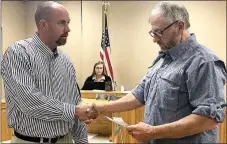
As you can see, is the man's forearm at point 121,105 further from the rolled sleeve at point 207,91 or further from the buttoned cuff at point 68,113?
the rolled sleeve at point 207,91

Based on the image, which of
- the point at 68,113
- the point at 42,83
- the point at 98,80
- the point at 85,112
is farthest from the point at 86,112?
the point at 98,80

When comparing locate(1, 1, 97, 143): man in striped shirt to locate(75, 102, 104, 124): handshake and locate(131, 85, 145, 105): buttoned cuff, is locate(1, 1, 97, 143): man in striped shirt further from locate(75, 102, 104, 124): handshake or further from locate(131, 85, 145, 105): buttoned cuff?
locate(131, 85, 145, 105): buttoned cuff

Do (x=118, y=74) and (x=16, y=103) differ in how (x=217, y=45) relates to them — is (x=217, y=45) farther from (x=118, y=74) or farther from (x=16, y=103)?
(x=16, y=103)

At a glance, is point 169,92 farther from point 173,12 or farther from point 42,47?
point 42,47

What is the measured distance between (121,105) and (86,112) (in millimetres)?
400

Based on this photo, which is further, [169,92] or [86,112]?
[86,112]

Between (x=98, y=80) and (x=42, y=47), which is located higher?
(x=42, y=47)

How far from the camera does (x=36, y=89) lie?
140cm

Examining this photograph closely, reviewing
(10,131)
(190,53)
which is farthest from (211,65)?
(10,131)

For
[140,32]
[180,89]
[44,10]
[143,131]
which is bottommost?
[143,131]

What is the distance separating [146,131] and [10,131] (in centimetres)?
74

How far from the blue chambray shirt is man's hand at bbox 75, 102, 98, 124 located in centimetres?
33

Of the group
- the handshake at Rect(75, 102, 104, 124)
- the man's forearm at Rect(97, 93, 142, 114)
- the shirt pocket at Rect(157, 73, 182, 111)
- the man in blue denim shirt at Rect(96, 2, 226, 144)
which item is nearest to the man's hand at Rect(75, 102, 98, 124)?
the handshake at Rect(75, 102, 104, 124)

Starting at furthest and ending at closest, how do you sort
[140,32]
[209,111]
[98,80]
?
[140,32]
[98,80]
[209,111]
